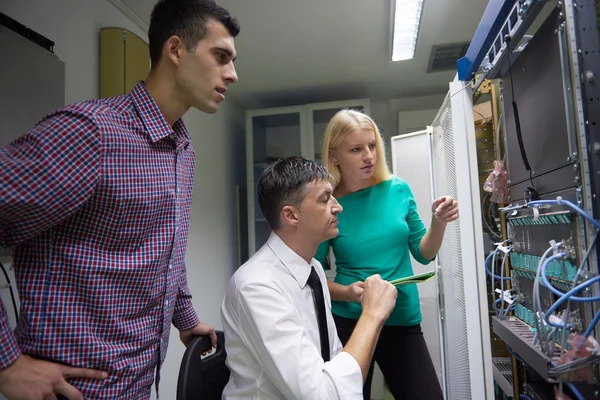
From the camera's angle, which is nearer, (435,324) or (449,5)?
(449,5)

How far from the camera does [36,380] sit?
75 centimetres

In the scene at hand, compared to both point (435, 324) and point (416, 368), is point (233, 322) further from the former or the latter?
point (435, 324)

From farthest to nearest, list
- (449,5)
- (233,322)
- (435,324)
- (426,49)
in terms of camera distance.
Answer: (426,49) < (435,324) < (449,5) < (233,322)

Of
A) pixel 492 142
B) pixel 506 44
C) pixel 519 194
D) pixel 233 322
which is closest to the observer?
pixel 233 322

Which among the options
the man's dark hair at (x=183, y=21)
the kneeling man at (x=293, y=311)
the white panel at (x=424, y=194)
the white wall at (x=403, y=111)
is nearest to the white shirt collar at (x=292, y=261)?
the kneeling man at (x=293, y=311)

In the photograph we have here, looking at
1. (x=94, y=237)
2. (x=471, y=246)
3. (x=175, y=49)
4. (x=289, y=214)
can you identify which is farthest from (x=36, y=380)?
(x=471, y=246)

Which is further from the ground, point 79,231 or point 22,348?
point 79,231

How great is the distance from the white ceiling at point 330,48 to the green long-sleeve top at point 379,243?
1285mm

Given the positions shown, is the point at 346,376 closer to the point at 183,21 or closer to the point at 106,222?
the point at 106,222

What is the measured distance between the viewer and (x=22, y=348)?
31.6 inches

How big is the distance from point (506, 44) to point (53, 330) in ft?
4.47

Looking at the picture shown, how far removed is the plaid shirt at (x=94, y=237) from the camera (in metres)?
0.76

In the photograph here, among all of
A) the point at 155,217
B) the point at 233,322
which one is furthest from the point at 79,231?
the point at 233,322

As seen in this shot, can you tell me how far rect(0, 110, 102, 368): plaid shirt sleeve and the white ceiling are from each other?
1.59 m
